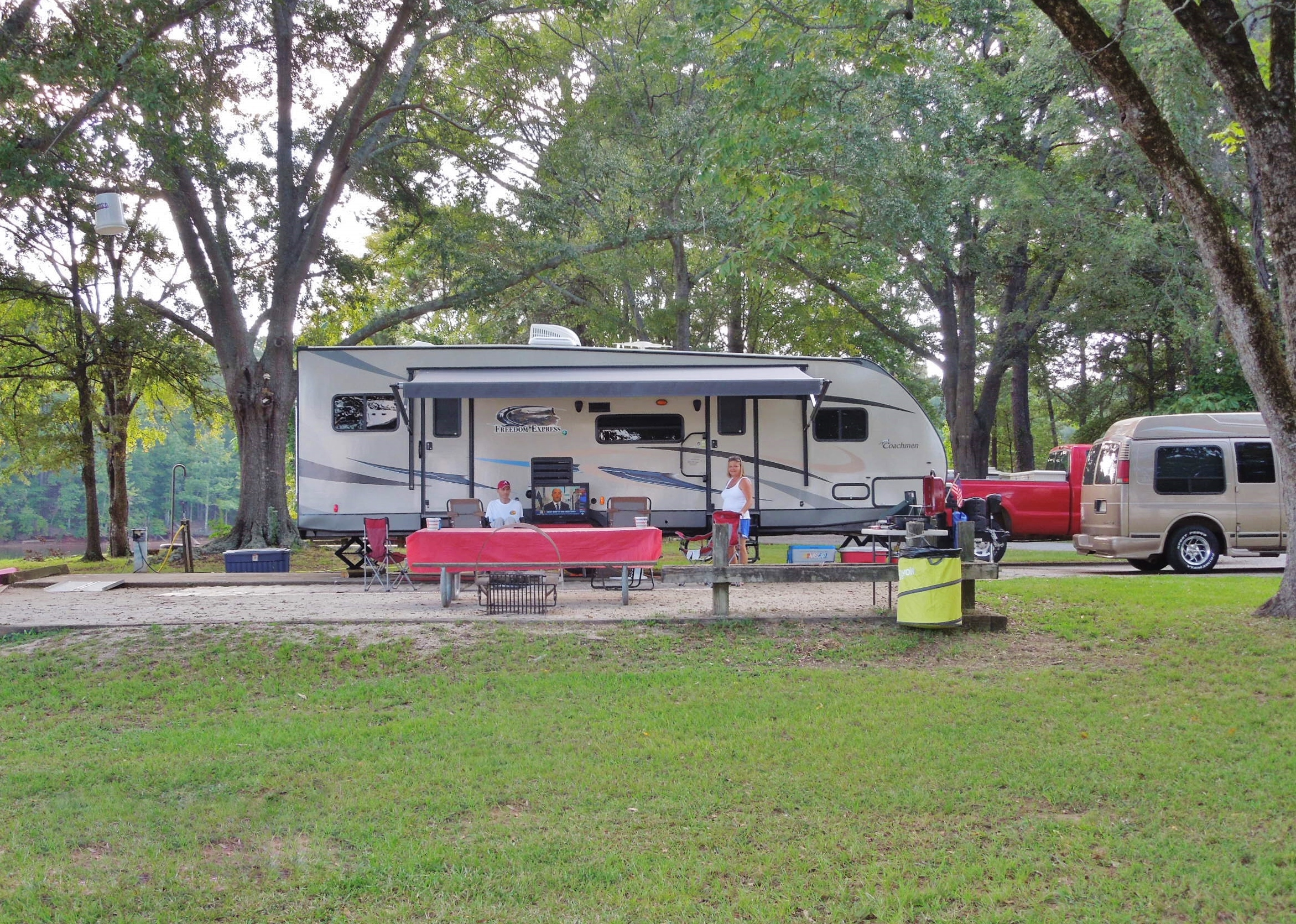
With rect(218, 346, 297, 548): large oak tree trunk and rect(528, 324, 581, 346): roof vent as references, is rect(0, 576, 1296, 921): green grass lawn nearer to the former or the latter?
rect(528, 324, 581, 346): roof vent

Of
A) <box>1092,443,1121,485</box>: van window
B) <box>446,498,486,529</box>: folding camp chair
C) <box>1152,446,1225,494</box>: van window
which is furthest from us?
<box>1092,443,1121,485</box>: van window

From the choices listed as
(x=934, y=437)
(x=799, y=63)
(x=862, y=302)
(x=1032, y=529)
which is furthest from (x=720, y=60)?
(x=862, y=302)

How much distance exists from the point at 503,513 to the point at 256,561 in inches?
207

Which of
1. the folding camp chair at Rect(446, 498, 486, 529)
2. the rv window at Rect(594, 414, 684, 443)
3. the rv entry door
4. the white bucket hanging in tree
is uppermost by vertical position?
the white bucket hanging in tree

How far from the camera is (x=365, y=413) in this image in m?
14.9

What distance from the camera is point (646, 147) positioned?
1025 inches

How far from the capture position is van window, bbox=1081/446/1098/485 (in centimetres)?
1560

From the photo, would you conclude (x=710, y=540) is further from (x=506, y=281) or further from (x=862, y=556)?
(x=506, y=281)

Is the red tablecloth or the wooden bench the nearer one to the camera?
the wooden bench

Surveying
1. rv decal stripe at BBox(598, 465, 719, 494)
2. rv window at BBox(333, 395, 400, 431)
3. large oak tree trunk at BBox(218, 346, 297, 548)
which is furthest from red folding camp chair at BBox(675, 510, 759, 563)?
large oak tree trunk at BBox(218, 346, 297, 548)

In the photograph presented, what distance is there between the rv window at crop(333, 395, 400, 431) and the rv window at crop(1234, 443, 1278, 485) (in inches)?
497

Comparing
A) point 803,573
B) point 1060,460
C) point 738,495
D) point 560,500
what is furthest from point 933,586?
point 1060,460

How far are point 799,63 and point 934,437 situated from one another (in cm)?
642

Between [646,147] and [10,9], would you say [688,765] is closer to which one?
[10,9]
